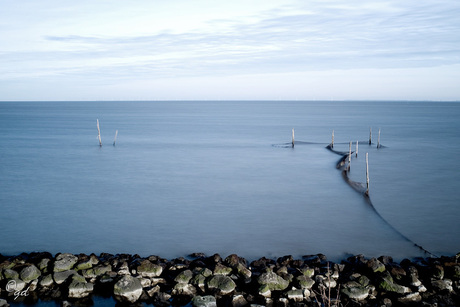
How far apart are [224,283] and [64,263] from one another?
549cm

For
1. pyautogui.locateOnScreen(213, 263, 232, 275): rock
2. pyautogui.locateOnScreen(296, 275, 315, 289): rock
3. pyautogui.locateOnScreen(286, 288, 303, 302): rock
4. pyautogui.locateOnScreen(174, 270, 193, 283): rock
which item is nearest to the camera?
pyautogui.locateOnScreen(286, 288, 303, 302): rock

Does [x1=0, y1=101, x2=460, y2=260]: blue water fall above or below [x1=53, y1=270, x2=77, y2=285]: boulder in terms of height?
below

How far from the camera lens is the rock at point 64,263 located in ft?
44.8

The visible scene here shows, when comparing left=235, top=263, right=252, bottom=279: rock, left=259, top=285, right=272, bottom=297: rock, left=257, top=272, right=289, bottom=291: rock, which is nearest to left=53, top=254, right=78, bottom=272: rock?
left=235, top=263, right=252, bottom=279: rock

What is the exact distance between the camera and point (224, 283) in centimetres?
1269

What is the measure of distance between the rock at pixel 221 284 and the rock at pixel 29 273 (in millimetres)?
5611

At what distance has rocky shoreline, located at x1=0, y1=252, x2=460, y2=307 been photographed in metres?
12.2

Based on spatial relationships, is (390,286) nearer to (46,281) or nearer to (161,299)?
(161,299)

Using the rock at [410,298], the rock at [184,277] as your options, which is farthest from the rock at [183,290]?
the rock at [410,298]

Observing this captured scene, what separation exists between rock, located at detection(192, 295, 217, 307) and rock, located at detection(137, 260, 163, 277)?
2.05 m

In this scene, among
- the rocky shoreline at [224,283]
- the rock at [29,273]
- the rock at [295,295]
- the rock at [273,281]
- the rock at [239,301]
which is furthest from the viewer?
the rock at [29,273]

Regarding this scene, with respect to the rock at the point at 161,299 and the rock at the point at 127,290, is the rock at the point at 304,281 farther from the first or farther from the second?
the rock at the point at 127,290

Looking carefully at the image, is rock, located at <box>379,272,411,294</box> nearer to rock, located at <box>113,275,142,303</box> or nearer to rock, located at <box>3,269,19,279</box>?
rock, located at <box>113,275,142,303</box>

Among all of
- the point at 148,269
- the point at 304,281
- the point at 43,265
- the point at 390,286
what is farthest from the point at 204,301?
the point at 43,265
